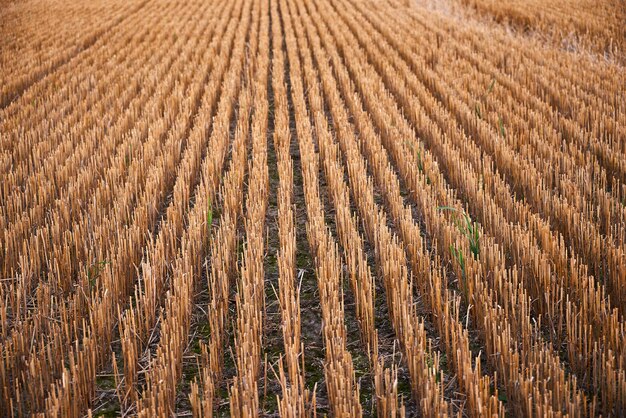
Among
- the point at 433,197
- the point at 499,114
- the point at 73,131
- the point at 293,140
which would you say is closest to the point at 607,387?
the point at 433,197

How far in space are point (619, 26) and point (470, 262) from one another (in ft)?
30.9

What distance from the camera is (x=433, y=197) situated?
412cm

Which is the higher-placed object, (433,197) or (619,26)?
(619,26)

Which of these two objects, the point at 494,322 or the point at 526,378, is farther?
the point at 494,322

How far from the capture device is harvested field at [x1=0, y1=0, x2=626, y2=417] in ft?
7.91

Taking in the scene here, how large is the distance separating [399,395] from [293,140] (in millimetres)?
4285

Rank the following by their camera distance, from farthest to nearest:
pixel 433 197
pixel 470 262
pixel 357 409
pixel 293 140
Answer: pixel 293 140
pixel 433 197
pixel 470 262
pixel 357 409

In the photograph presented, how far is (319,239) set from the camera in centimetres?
356

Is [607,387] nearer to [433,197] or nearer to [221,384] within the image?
[221,384]

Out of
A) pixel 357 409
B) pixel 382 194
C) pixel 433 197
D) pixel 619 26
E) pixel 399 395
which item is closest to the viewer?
pixel 357 409

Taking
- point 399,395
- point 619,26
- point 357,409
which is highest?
point 619,26

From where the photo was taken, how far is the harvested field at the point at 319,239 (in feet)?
7.91

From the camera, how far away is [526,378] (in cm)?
227

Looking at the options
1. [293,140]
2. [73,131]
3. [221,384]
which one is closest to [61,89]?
[73,131]
